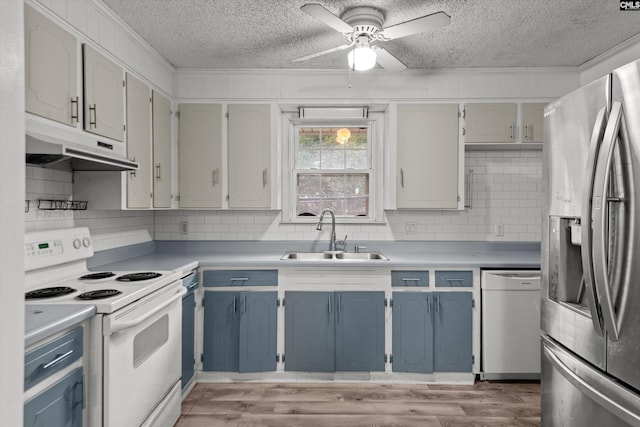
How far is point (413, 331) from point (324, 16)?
86.5 inches

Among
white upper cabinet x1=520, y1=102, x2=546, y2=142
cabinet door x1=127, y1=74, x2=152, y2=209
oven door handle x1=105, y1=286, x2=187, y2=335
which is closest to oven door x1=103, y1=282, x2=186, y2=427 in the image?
oven door handle x1=105, y1=286, x2=187, y2=335

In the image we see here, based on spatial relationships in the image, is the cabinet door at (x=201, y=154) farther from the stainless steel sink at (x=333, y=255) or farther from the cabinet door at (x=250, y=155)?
the stainless steel sink at (x=333, y=255)

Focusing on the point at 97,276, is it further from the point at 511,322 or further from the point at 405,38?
the point at 511,322

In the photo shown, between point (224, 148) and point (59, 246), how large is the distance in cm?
153

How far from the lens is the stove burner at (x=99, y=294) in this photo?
172 centimetres

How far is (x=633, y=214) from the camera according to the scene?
50.8 inches

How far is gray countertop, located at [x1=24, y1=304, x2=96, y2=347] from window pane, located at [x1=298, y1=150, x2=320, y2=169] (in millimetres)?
2372

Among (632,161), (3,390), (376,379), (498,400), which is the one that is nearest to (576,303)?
(632,161)

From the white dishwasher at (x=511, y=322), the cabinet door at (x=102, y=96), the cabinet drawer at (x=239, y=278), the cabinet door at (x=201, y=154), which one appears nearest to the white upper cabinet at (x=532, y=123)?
the white dishwasher at (x=511, y=322)

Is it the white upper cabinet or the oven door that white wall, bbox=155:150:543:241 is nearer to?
the white upper cabinet

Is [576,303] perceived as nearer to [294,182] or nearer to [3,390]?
[3,390]

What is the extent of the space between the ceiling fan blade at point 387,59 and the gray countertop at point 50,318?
7.17 feet

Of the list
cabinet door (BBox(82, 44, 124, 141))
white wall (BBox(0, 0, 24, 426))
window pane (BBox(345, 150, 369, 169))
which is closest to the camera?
white wall (BBox(0, 0, 24, 426))

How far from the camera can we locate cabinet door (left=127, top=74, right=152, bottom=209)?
8.46ft
